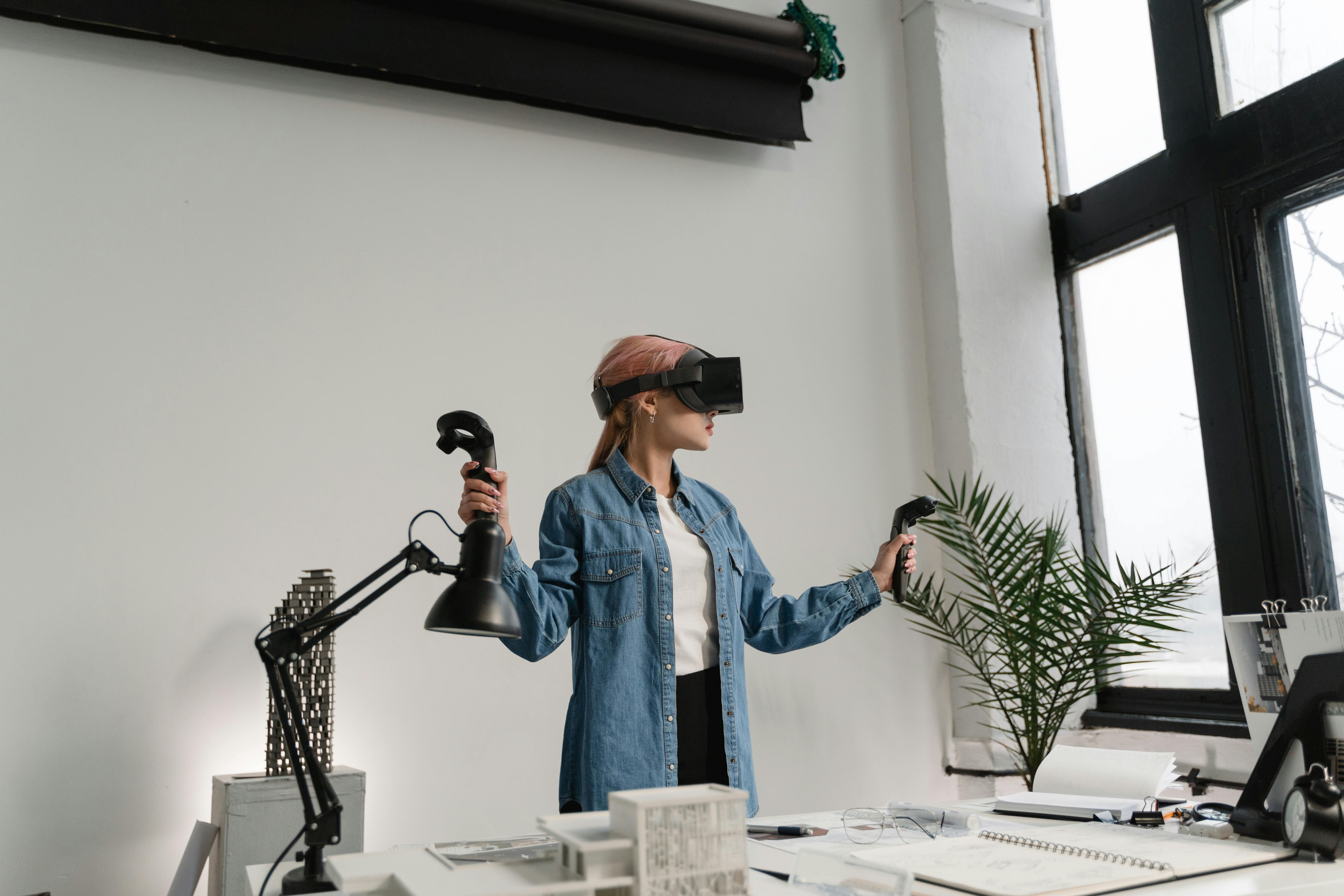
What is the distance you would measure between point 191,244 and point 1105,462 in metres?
2.88

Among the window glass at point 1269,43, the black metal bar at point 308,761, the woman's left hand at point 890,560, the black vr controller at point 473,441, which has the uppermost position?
the window glass at point 1269,43

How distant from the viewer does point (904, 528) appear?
2.00 m

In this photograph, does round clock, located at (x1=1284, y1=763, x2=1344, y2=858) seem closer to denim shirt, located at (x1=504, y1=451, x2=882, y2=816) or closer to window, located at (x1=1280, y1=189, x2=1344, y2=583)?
denim shirt, located at (x1=504, y1=451, x2=882, y2=816)

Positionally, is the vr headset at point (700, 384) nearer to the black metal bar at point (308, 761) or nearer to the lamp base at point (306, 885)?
the black metal bar at point (308, 761)

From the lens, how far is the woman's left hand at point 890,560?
6.69ft

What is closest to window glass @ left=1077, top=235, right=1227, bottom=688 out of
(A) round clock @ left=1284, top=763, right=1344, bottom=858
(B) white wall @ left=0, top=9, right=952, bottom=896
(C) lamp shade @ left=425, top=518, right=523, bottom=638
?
(B) white wall @ left=0, top=9, right=952, bottom=896

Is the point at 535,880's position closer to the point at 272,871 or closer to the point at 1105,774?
the point at 272,871

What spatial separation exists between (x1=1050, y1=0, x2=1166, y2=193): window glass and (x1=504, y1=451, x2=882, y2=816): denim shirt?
2047mm

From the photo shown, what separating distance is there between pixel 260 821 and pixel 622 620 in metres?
0.99

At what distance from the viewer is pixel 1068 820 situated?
5.35 ft

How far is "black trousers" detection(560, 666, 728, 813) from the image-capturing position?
→ 1.94m

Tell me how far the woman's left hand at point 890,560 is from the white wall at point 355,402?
1129mm

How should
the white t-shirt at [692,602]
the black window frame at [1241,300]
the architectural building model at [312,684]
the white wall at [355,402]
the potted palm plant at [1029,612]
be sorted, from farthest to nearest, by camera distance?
1. the potted palm plant at [1029,612]
2. the black window frame at [1241,300]
3. the white wall at [355,402]
4. the architectural building model at [312,684]
5. the white t-shirt at [692,602]

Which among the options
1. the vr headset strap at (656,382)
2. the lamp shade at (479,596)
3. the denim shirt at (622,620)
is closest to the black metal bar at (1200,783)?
the denim shirt at (622,620)
